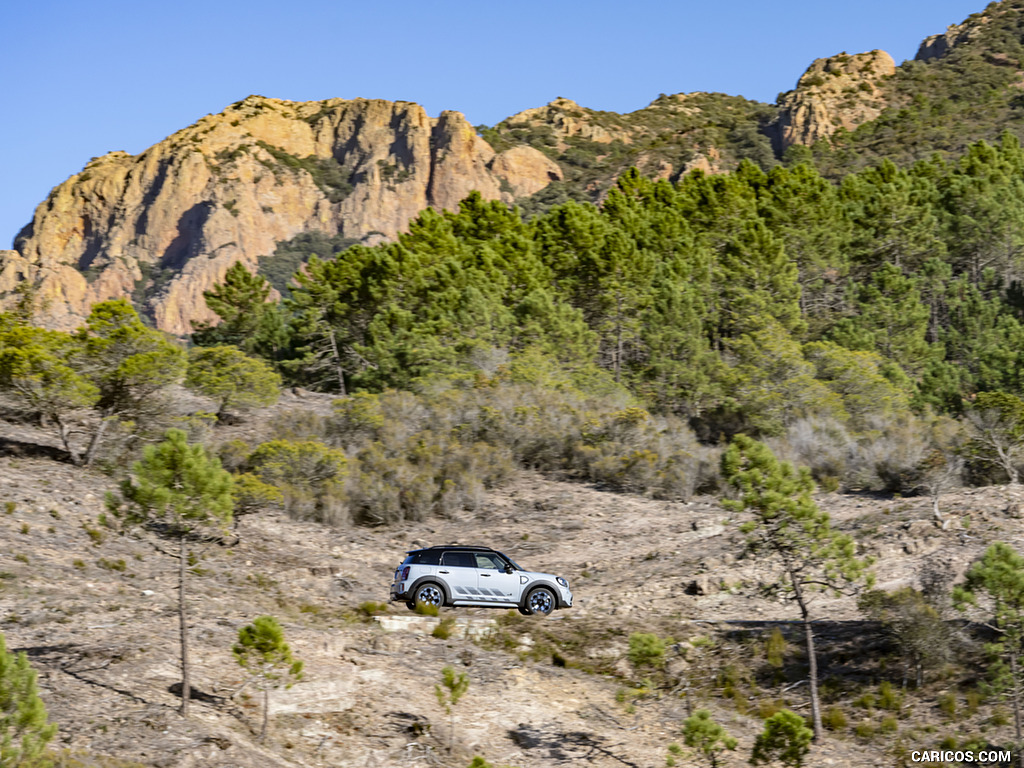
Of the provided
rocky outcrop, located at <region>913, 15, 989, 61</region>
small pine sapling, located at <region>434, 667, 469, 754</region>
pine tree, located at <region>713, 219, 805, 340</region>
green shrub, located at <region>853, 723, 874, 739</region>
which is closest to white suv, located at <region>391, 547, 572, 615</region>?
small pine sapling, located at <region>434, 667, 469, 754</region>

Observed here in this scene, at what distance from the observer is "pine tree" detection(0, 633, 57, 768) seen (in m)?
7.68

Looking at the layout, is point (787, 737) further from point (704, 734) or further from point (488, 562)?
point (488, 562)

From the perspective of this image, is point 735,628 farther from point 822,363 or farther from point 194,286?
point 194,286

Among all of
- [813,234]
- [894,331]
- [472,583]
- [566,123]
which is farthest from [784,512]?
[566,123]

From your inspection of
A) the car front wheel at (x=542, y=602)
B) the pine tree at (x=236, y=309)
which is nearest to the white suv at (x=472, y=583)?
the car front wheel at (x=542, y=602)

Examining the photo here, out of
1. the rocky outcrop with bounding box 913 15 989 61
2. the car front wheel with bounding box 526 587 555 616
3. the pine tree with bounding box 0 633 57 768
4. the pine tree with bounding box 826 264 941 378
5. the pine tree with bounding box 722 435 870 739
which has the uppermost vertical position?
the rocky outcrop with bounding box 913 15 989 61

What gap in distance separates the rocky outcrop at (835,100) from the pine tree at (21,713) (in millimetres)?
107364

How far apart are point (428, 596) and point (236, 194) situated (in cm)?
11701

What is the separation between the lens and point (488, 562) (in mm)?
16953

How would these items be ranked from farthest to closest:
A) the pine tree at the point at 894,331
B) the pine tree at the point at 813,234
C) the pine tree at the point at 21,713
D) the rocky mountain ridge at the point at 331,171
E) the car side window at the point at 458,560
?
the rocky mountain ridge at the point at 331,171, the pine tree at the point at 813,234, the pine tree at the point at 894,331, the car side window at the point at 458,560, the pine tree at the point at 21,713

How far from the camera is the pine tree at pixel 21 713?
7.68 metres

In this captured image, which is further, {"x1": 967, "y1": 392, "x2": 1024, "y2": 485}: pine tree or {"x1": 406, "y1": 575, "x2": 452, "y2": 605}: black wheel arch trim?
{"x1": 967, "y1": 392, "x2": 1024, "y2": 485}: pine tree

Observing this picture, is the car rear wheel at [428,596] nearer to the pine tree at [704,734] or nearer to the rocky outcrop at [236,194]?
the pine tree at [704,734]

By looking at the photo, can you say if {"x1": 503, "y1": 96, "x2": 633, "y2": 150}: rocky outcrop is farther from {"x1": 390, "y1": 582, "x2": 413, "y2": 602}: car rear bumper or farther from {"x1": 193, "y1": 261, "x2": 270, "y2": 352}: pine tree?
{"x1": 390, "y1": 582, "x2": 413, "y2": 602}: car rear bumper
